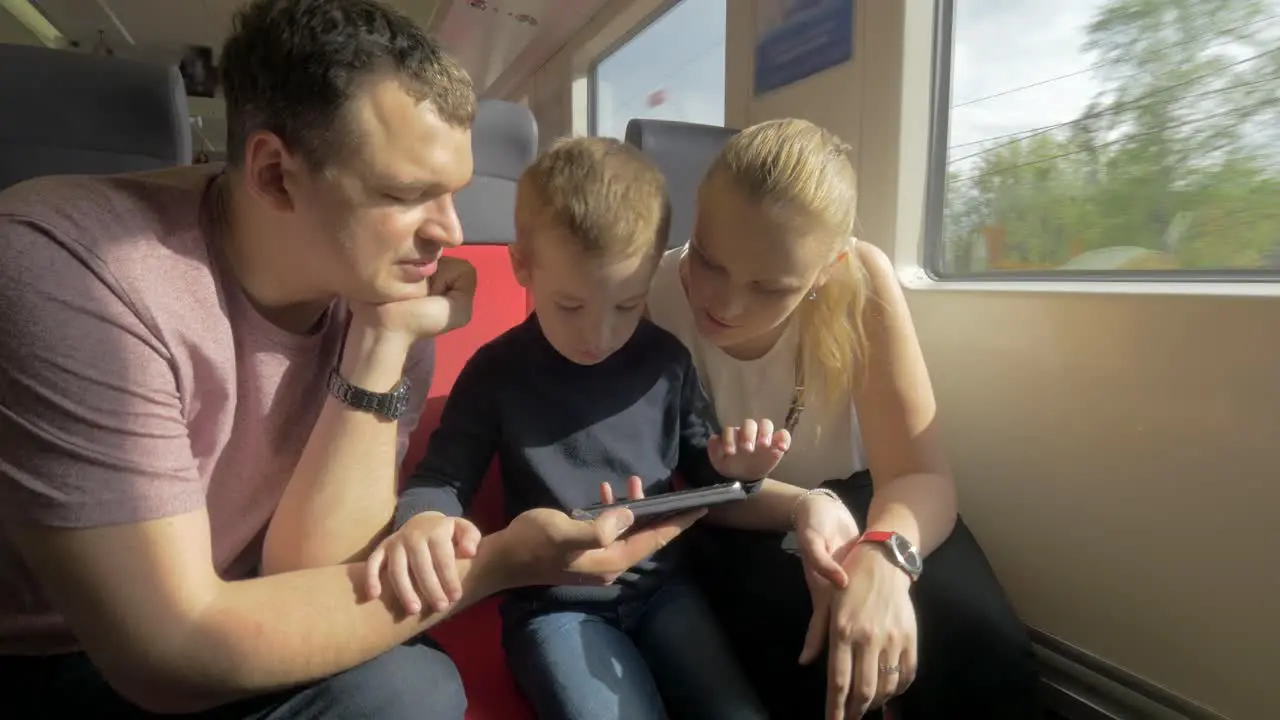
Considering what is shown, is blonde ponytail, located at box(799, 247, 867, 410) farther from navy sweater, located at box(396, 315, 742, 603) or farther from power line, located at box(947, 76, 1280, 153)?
power line, located at box(947, 76, 1280, 153)

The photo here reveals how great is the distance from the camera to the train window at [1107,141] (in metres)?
1.27

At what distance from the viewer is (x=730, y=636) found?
3.77 feet

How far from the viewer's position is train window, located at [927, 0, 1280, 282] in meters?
1.27

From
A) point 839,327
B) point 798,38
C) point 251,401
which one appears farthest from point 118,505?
point 798,38

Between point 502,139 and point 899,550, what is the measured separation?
57.5 inches

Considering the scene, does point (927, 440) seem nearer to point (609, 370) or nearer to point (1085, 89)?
point (609, 370)

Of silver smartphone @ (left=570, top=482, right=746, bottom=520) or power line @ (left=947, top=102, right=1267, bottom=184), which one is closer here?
silver smartphone @ (left=570, top=482, right=746, bottom=520)

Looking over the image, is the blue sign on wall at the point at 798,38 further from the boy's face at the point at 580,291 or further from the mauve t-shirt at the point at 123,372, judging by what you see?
the mauve t-shirt at the point at 123,372

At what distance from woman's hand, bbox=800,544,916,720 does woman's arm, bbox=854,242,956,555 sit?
0.13m

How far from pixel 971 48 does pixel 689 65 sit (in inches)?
66.3

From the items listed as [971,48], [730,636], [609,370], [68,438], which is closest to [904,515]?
[730,636]

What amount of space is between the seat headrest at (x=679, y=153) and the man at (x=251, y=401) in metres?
1.02

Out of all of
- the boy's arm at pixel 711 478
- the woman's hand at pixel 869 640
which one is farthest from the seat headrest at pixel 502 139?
the woman's hand at pixel 869 640

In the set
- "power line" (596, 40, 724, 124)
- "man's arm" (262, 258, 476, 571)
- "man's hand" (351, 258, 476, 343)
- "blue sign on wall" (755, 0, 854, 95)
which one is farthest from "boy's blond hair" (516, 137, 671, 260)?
"power line" (596, 40, 724, 124)
